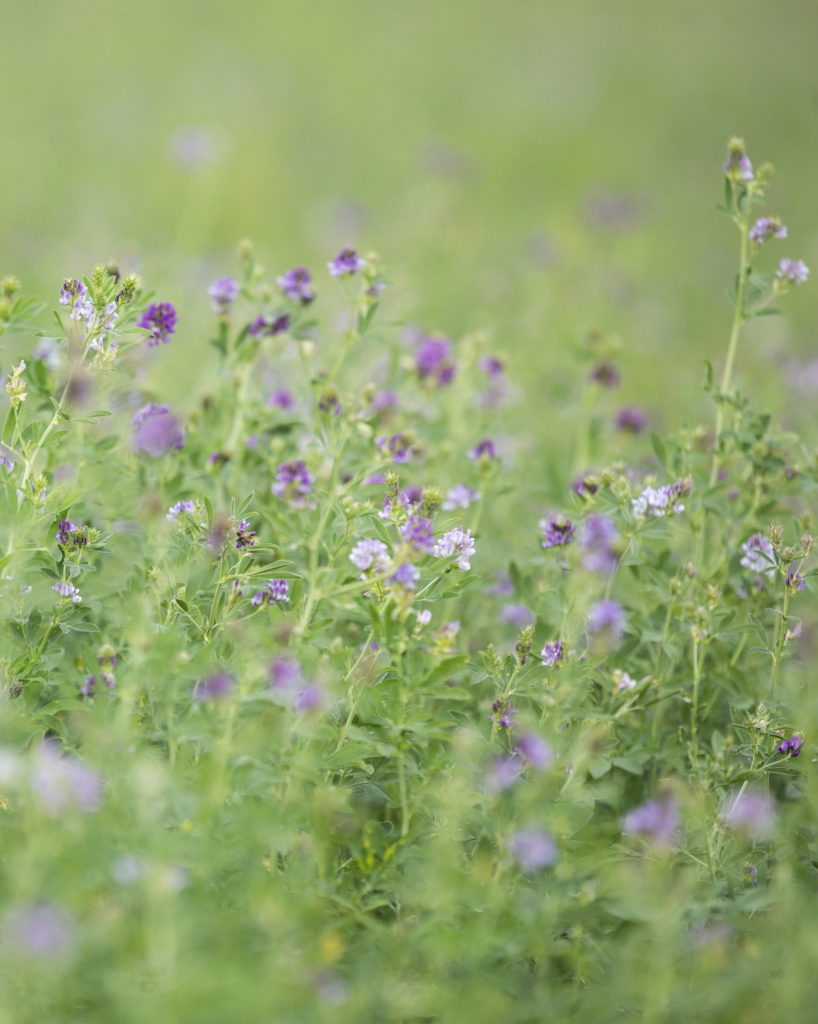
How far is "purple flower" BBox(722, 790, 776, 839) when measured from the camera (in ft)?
5.71

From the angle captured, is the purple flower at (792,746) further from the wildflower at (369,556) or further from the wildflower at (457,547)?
the wildflower at (369,556)

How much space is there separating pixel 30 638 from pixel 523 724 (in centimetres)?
117

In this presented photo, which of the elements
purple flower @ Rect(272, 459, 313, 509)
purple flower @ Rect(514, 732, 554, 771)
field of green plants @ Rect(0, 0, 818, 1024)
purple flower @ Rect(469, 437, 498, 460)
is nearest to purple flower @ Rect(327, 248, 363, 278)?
field of green plants @ Rect(0, 0, 818, 1024)

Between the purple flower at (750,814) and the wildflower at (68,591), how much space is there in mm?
1501

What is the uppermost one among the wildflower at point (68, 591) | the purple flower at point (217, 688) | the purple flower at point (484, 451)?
the purple flower at point (484, 451)

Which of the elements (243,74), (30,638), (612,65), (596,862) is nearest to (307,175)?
(243,74)

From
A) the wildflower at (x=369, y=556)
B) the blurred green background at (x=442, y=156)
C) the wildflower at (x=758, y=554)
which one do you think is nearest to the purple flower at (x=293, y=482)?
the wildflower at (x=369, y=556)

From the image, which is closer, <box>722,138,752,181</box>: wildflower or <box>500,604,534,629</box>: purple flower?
<box>722,138,752,181</box>: wildflower

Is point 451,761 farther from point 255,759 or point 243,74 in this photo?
point 243,74

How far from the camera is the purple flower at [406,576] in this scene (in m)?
2.01

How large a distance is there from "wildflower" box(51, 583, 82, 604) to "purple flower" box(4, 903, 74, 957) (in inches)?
34.4

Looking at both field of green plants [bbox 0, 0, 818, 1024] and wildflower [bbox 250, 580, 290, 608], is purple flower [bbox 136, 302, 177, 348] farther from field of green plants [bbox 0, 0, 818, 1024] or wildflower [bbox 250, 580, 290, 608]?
wildflower [bbox 250, 580, 290, 608]

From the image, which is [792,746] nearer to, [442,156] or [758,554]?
[758,554]

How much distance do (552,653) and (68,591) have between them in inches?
44.5
